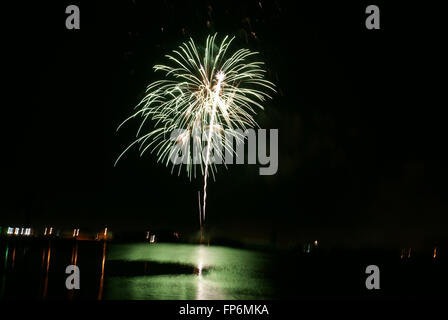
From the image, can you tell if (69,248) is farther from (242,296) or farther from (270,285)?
(242,296)

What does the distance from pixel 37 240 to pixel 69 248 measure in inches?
122

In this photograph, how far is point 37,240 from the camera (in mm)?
35188

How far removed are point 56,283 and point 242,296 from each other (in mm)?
6164
